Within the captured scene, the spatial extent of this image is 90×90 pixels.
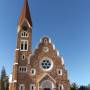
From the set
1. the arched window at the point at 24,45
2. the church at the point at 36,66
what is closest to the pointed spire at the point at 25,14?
the church at the point at 36,66

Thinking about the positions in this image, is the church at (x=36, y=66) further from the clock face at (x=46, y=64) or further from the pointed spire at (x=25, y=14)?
the pointed spire at (x=25, y=14)

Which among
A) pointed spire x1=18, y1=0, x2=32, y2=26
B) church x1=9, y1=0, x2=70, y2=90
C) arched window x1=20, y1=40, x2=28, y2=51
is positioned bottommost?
church x1=9, y1=0, x2=70, y2=90

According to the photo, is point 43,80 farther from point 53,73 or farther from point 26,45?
point 26,45

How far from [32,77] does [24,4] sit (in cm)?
1714

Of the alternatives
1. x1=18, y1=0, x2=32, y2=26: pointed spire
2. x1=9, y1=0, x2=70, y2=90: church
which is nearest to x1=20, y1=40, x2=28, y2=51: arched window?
x1=9, y1=0, x2=70, y2=90: church

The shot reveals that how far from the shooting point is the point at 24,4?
178 ft

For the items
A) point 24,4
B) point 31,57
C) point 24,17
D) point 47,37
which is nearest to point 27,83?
point 31,57

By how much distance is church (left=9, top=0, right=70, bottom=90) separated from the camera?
1795 inches

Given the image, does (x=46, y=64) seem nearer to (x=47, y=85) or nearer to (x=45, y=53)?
(x=45, y=53)

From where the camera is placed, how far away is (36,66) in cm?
4691

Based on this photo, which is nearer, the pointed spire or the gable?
the gable

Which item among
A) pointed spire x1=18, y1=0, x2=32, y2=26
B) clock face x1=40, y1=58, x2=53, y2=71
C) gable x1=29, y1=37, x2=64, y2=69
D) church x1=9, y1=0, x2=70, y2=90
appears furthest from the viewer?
pointed spire x1=18, y1=0, x2=32, y2=26

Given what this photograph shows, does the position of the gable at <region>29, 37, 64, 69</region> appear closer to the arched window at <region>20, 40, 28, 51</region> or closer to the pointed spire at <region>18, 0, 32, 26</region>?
the arched window at <region>20, 40, 28, 51</region>

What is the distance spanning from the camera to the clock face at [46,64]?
155ft
